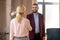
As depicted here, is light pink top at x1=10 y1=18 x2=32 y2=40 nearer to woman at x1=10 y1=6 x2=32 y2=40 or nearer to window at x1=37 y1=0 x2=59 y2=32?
woman at x1=10 y1=6 x2=32 y2=40

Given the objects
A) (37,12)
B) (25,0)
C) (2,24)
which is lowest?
(2,24)

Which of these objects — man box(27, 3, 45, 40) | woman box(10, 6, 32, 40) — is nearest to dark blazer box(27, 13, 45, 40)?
man box(27, 3, 45, 40)

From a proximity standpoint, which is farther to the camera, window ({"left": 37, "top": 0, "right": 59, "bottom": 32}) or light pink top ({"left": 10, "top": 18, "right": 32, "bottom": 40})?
window ({"left": 37, "top": 0, "right": 59, "bottom": 32})

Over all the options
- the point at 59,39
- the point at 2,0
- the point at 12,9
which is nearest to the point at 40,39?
the point at 59,39

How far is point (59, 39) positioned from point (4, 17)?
3.20ft

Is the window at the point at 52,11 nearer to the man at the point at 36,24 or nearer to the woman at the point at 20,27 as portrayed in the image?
the man at the point at 36,24

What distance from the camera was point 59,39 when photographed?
269 centimetres

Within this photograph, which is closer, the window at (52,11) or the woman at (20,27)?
the woman at (20,27)

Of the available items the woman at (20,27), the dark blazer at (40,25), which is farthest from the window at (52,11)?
the woman at (20,27)

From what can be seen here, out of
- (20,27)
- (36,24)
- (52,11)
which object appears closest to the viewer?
(20,27)

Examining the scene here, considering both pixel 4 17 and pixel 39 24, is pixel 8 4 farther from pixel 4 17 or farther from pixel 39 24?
pixel 39 24

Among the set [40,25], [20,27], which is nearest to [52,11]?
[40,25]

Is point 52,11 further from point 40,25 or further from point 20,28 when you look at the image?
point 20,28

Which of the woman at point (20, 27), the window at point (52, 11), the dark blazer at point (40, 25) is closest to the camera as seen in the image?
the woman at point (20, 27)
